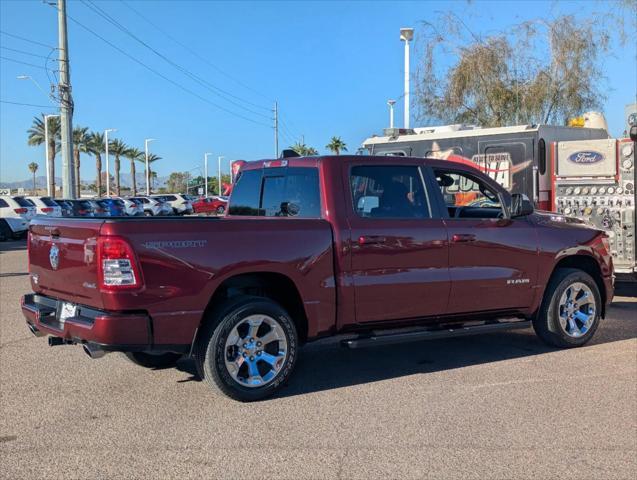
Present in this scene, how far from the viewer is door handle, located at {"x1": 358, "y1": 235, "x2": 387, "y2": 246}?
5.52 meters

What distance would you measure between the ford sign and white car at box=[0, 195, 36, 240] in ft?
66.0

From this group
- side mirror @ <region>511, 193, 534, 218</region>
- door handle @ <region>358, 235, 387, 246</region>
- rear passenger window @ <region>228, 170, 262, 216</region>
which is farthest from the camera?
rear passenger window @ <region>228, 170, 262, 216</region>

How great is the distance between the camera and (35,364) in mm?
6391

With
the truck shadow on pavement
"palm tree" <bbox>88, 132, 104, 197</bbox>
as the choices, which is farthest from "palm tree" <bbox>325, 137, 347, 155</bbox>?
the truck shadow on pavement

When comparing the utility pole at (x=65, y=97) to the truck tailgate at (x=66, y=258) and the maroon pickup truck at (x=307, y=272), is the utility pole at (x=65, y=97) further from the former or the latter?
the truck tailgate at (x=66, y=258)

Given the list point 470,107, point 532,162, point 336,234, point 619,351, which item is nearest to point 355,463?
point 336,234

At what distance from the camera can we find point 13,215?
24578 millimetres

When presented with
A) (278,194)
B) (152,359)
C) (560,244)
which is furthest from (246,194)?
(560,244)

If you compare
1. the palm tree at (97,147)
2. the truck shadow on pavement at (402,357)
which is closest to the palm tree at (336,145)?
the palm tree at (97,147)

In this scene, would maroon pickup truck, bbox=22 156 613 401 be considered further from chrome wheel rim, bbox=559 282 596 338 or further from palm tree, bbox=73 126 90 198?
palm tree, bbox=73 126 90 198

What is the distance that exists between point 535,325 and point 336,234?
2.70 metres

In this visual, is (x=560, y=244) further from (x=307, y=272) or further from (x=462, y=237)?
(x=307, y=272)

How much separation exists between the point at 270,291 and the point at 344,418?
1.27 metres

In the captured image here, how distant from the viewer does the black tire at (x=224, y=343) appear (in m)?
5.02
